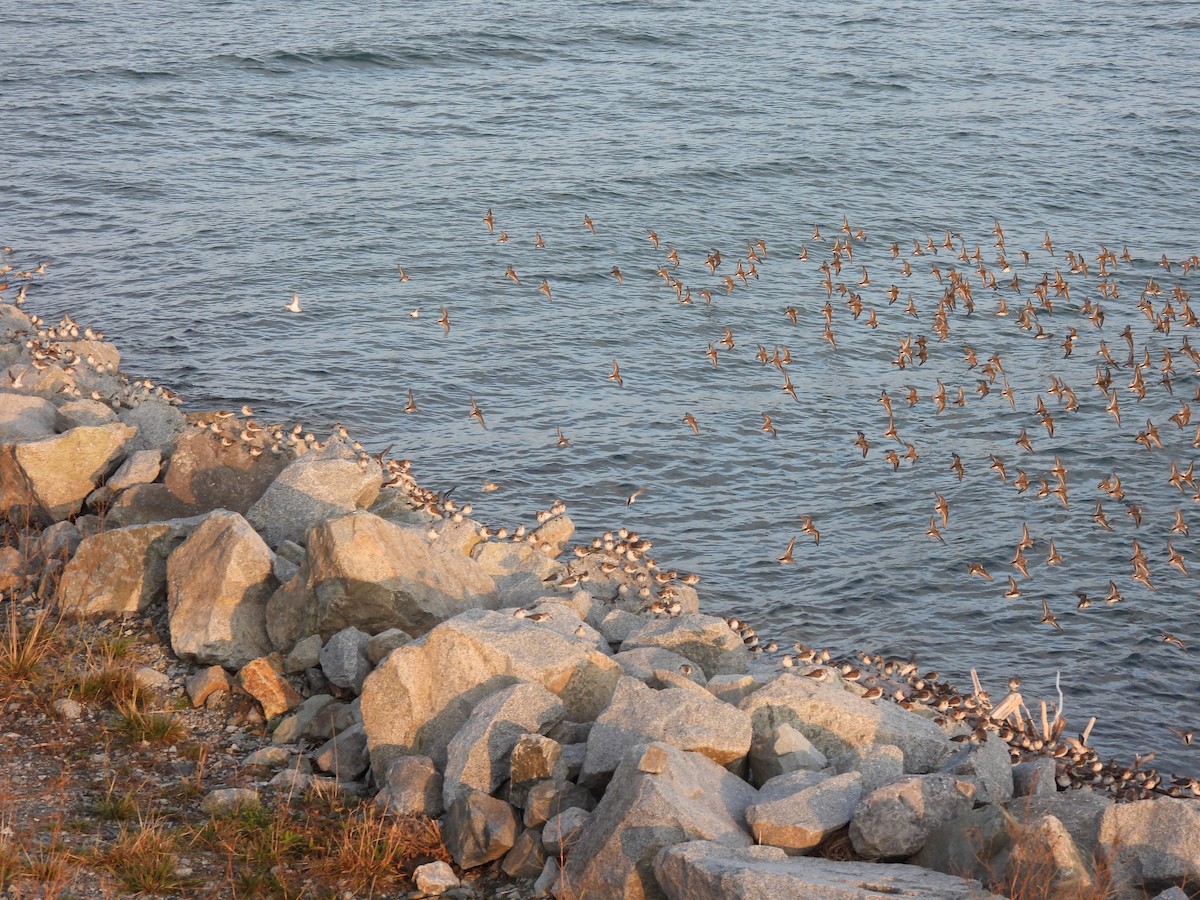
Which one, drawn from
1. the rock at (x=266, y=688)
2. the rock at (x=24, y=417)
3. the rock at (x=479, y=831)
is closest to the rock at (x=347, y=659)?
the rock at (x=266, y=688)

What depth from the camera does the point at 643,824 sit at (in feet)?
29.2

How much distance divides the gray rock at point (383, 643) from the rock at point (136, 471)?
470 cm

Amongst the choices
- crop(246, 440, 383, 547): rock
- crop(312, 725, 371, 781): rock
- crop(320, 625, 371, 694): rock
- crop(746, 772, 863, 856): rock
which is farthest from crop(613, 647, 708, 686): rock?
crop(246, 440, 383, 547): rock

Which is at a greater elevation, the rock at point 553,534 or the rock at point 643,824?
the rock at point 643,824

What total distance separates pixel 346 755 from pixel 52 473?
628 cm

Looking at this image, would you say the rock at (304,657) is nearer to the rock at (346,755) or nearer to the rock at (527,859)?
the rock at (346,755)

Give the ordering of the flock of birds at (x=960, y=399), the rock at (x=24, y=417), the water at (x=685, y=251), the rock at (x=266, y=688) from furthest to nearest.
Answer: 1. the water at (x=685, y=251)
2. the rock at (x=24, y=417)
3. the flock of birds at (x=960, y=399)
4. the rock at (x=266, y=688)

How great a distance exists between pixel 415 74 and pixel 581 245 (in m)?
17.5

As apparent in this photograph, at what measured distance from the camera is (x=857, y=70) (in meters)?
45.4

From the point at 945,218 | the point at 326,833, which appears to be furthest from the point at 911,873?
the point at 945,218

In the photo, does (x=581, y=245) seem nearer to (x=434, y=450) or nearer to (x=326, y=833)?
(x=434, y=450)

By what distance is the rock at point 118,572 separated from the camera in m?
13.2

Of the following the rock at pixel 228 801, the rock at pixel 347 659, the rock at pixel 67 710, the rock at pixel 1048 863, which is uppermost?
the rock at pixel 1048 863

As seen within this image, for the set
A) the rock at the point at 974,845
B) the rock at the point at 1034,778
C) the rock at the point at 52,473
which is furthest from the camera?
the rock at the point at 52,473
